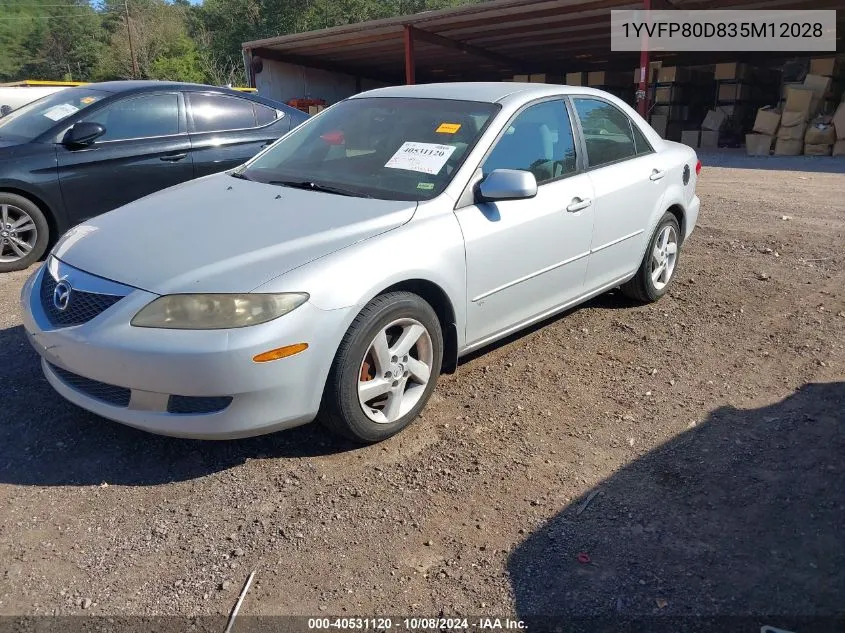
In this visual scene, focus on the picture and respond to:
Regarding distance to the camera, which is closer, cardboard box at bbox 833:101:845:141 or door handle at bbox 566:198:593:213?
door handle at bbox 566:198:593:213

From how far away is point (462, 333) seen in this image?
351 cm

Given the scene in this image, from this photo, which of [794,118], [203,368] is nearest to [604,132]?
[203,368]

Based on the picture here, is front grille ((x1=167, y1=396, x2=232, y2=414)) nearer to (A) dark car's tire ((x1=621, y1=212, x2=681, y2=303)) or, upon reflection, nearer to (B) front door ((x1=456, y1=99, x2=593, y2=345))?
(B) front door ((x1=456, y1=99, x2=593, y2=345))

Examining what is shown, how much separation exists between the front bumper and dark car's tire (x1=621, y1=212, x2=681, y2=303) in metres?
2.85

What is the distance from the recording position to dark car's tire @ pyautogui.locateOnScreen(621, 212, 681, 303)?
4.96 metres

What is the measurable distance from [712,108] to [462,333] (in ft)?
62.1

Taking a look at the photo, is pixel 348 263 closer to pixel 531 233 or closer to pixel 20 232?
pixel 531 233

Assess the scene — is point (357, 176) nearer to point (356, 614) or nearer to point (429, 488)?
point (429, 488)

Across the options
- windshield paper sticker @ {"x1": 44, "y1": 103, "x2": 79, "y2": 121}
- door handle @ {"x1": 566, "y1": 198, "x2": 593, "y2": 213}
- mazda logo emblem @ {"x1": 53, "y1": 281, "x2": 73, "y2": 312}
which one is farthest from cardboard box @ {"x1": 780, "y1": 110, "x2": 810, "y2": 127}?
mazda logo emblem @ {"x1": 53, "y1": 281, "x2": 73, "y2": 312}

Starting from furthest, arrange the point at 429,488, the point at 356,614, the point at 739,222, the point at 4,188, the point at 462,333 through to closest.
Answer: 1. the point at 739,222
2. the point at 4,188
3. the point at 462,333
4. the point at 429,488
5. the point at 356,614

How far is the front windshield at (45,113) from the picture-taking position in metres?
5.98

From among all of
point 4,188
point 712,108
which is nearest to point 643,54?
point 712,108

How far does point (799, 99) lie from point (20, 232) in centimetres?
1596

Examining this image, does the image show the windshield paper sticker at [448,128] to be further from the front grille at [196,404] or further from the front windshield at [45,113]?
the front windshield at [45,113]
